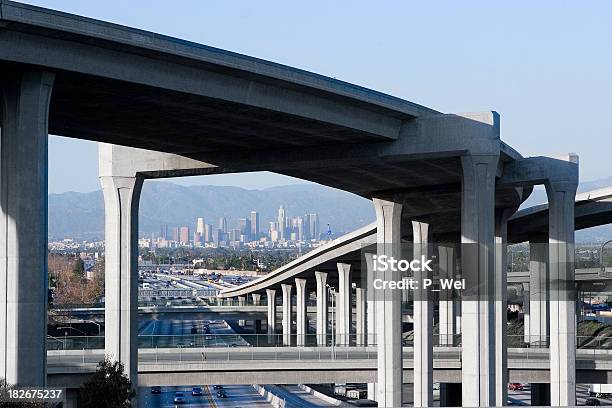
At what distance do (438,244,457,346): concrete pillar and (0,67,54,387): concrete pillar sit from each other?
46.6 meters

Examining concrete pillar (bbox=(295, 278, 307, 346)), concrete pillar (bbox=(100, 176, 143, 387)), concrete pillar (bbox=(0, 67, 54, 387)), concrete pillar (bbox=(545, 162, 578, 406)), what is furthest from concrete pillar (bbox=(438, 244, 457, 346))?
concrete pillar (bbox=(0, 67, 54, 387))

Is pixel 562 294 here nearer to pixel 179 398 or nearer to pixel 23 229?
pixel 23 229

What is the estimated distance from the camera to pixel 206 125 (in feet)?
131

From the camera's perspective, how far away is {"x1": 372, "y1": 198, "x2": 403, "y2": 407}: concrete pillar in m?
59.7

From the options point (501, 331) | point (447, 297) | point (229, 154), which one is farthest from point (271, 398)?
point (229, 154)

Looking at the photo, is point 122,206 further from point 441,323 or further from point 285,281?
point 285,281

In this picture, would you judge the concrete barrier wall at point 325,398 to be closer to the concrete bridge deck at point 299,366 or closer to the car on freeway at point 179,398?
the car on freeway at point 179,398

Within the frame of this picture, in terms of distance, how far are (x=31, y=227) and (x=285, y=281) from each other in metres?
106

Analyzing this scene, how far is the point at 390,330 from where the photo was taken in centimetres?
5991

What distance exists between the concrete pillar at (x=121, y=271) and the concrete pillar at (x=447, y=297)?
29796 millimetres

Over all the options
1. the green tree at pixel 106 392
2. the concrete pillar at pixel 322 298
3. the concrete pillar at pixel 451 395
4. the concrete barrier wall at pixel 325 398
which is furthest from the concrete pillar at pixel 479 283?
the concrete pillar at pixel 322 298

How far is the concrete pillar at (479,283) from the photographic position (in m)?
44.2

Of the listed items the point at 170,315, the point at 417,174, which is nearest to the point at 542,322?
the point at 417,174

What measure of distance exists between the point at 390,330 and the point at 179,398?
51.2 meters
